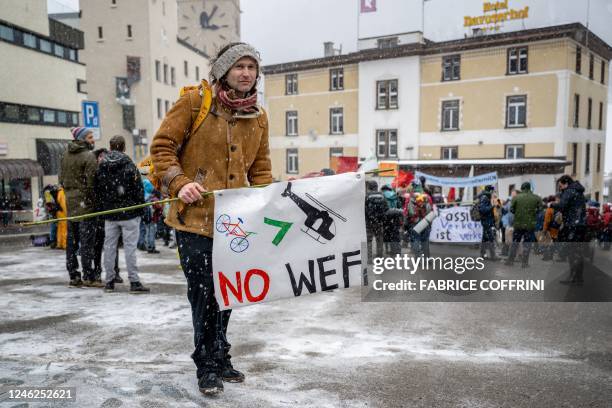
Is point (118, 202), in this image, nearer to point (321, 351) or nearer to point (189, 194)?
point (321, 351)

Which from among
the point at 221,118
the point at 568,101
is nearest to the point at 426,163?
the point at 568,101

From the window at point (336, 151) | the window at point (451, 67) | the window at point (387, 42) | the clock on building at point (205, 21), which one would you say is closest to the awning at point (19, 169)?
the window at point (336, 151)

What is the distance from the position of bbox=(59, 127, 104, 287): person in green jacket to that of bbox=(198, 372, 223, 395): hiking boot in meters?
3.83

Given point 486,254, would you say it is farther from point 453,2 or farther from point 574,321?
point 453,2

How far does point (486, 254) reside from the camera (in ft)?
36.9

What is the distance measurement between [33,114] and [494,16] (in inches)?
1108

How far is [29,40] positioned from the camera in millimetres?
24875

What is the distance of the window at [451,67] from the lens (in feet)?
107

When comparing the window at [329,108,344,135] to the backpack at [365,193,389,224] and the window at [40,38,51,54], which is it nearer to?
the window at [40,38,51,54]

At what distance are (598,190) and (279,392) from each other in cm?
4056

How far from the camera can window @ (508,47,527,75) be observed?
3077 cm

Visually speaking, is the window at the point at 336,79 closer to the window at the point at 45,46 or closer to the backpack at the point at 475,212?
the window at the point at 45,46

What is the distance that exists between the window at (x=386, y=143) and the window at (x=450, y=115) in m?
3.50

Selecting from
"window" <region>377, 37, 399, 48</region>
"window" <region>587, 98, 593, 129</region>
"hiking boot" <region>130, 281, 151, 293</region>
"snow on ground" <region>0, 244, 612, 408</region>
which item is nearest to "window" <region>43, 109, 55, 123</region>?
"snow on ground" <region>0, 244, 612, 408</region>
